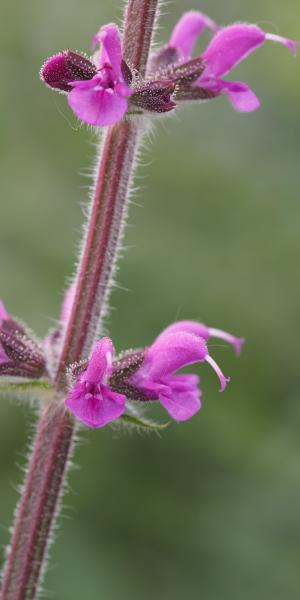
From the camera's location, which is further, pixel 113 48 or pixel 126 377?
pixel 126 377

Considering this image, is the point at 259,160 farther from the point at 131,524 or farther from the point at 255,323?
the point at 131,524

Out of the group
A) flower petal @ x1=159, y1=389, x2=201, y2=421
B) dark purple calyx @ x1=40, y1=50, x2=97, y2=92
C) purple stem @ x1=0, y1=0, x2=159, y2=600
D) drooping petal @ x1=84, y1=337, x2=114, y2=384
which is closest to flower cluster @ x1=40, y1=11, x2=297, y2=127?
dark purple calyx @ x1=40, y1=50, x2=97, y2=92

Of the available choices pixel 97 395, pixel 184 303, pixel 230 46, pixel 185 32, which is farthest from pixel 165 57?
pixel 184 303

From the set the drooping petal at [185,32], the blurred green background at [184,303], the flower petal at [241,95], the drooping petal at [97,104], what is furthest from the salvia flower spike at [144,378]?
the blurred green background at [184,303]

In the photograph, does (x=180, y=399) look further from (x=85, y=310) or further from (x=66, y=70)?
(x=66, y=70)

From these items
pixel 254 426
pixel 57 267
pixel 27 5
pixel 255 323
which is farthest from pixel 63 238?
pixel 27 5

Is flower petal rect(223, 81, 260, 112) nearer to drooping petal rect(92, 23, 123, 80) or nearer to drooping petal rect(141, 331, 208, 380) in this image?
drooping petal rect(92, 23, 123, 80)
